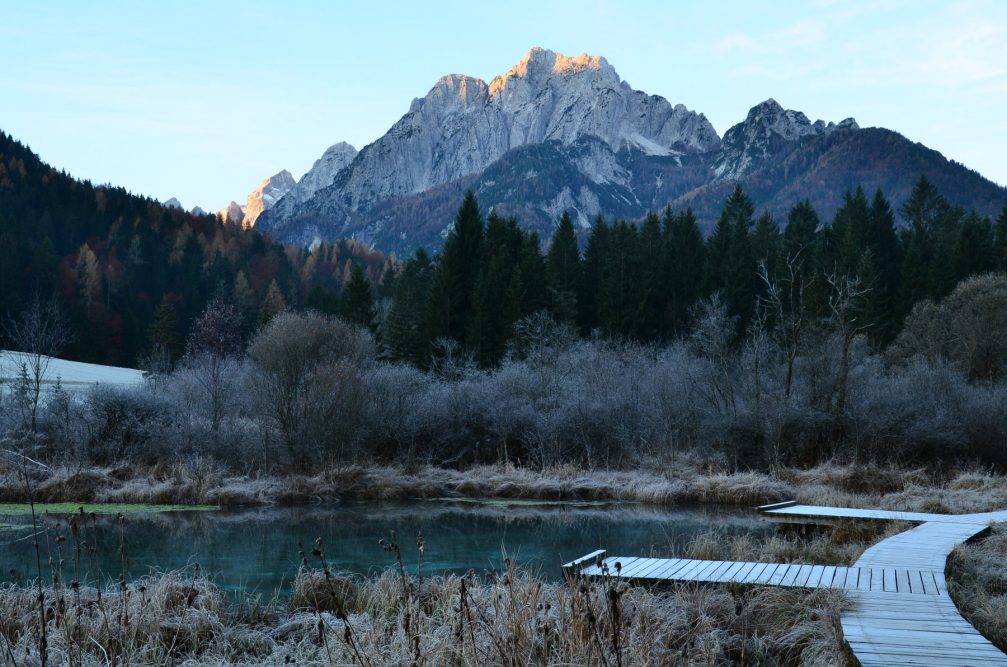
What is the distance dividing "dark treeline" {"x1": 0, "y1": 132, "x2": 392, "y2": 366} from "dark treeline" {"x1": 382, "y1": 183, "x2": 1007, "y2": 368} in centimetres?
792

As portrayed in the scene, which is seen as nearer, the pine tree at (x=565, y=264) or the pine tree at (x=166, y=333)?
the pine tree at (x=565, y=264)

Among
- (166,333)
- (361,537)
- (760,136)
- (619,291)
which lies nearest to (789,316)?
(619,291)

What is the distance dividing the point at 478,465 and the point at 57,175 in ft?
229

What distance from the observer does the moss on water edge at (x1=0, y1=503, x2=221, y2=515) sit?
55.4ft

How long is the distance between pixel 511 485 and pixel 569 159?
14128 cm

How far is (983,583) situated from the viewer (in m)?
8.61

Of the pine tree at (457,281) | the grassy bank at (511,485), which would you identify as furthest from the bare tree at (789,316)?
the pine tree at (457,281)

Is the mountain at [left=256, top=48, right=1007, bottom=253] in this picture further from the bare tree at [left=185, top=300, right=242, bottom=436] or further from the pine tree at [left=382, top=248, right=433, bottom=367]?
the bare tree at [left=185, top=300, right=242, bottom=436]

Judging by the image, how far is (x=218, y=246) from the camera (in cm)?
7838

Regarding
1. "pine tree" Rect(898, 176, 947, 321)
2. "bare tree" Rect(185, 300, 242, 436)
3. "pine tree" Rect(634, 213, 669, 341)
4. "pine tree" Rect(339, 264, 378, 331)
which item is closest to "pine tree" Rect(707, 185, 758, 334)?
"pine tree" Rect(634, 213, 669, 341)

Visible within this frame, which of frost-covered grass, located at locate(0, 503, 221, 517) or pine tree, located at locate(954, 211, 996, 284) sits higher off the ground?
pine tree, located at locate(954, 211, 996, 284)

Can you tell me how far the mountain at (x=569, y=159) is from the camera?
110625 mm

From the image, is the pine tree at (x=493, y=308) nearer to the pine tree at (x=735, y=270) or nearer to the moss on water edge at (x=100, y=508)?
the pine tree at (x=735, y=270)

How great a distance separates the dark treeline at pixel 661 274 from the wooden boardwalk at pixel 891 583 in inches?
1103
